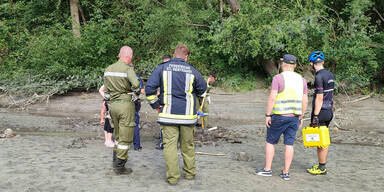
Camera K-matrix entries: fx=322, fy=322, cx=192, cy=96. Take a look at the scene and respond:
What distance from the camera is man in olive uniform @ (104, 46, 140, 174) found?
16.4ft

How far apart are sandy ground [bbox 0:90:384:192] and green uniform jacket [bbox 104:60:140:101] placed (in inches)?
49.6

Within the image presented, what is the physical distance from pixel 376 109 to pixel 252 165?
7.81 m

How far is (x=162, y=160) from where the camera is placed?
602cm

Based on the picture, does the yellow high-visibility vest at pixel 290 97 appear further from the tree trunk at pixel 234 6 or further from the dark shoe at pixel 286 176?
the tree trunk at pixel 234 6

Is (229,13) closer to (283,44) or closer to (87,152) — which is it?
(283,44)

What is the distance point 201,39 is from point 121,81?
33.7 ft

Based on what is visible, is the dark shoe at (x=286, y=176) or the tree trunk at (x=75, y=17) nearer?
the dark shoe at (x=286, y=176)

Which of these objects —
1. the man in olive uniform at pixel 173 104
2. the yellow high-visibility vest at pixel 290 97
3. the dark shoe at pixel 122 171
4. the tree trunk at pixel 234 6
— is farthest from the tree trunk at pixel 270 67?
the dark shoe at pixel 122 171

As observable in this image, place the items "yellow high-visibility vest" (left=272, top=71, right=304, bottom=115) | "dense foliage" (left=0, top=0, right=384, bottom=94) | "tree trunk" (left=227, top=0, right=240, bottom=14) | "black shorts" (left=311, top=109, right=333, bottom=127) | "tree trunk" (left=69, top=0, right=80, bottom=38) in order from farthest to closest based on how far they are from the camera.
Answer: "tree trunk" (left=69, top=0, right=80, bottom=38) → "tree trunk" (left=227, top=0, right=240, bottom=14) → "dense foliage" (left=0, top=0, right=384, bottom=94) → "black shorts" (left=311, top=109, right=333, bottom=127) → "yellow high-visibility vest" (left=272, top=71, right=304, bottom=115)

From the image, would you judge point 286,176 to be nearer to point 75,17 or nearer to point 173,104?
point 173,104

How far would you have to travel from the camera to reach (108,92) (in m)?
5.16

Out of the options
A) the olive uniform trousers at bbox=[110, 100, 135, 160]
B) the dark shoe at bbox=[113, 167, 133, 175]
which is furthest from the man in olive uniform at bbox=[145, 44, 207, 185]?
the dark shoe at bbox=[113, 167, 133, 175]

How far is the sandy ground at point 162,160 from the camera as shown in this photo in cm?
464

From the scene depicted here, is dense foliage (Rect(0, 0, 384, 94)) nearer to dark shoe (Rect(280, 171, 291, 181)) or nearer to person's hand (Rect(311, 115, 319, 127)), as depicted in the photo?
person's hand (Rect(311, 115, 319, 127))
